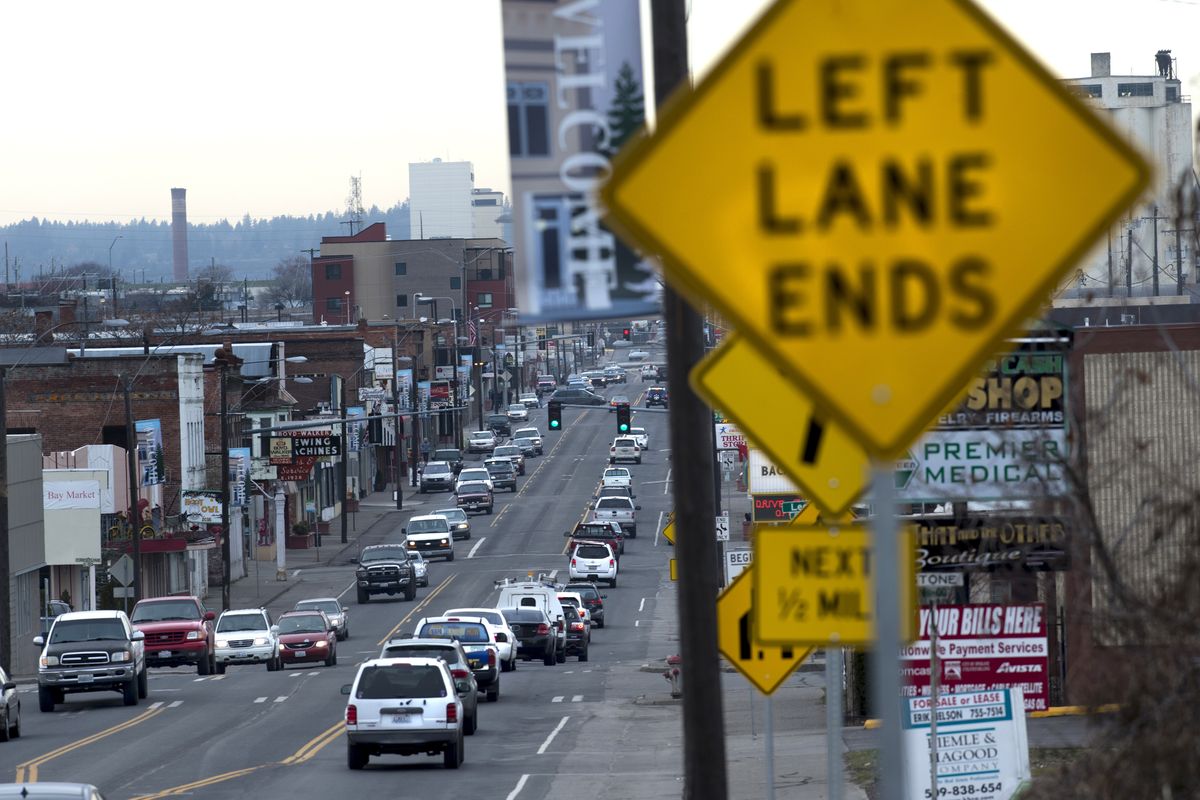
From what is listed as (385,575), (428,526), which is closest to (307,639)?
(385,575)

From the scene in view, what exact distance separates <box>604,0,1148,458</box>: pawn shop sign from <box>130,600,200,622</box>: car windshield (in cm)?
A: 3957

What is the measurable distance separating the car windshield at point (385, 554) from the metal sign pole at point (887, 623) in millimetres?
56292

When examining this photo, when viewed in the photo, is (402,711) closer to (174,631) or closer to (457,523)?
(174,631)

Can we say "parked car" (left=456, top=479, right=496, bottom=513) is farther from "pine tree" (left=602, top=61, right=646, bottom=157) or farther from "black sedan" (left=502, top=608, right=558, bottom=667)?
"pine tree" (left=602, top=61, right=646, bottom=157)

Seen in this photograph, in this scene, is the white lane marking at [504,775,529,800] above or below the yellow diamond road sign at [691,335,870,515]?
below

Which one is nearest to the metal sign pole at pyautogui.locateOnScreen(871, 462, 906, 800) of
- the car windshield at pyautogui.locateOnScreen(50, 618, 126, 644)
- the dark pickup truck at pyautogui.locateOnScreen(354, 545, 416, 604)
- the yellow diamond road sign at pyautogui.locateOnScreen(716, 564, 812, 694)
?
the yellow diamond road sign at pyautogui.locateOnScreen(716, 564, 812, 694)

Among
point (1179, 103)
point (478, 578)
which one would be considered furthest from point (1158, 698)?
point (1179, 103)

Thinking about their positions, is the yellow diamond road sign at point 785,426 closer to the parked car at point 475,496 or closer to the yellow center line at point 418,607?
the yellow center line at point 418,607

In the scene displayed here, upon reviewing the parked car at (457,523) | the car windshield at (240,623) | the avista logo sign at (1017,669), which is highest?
Answer: the avista logo sign at (1017,669)

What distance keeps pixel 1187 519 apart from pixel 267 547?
74324 millimetres

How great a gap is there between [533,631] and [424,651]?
50.8 ft

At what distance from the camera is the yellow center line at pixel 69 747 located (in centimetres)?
2348

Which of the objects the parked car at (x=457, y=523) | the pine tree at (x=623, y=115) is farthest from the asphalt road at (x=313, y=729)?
the pine tree at (x=623, y=115)

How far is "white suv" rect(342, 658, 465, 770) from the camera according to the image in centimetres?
2462
